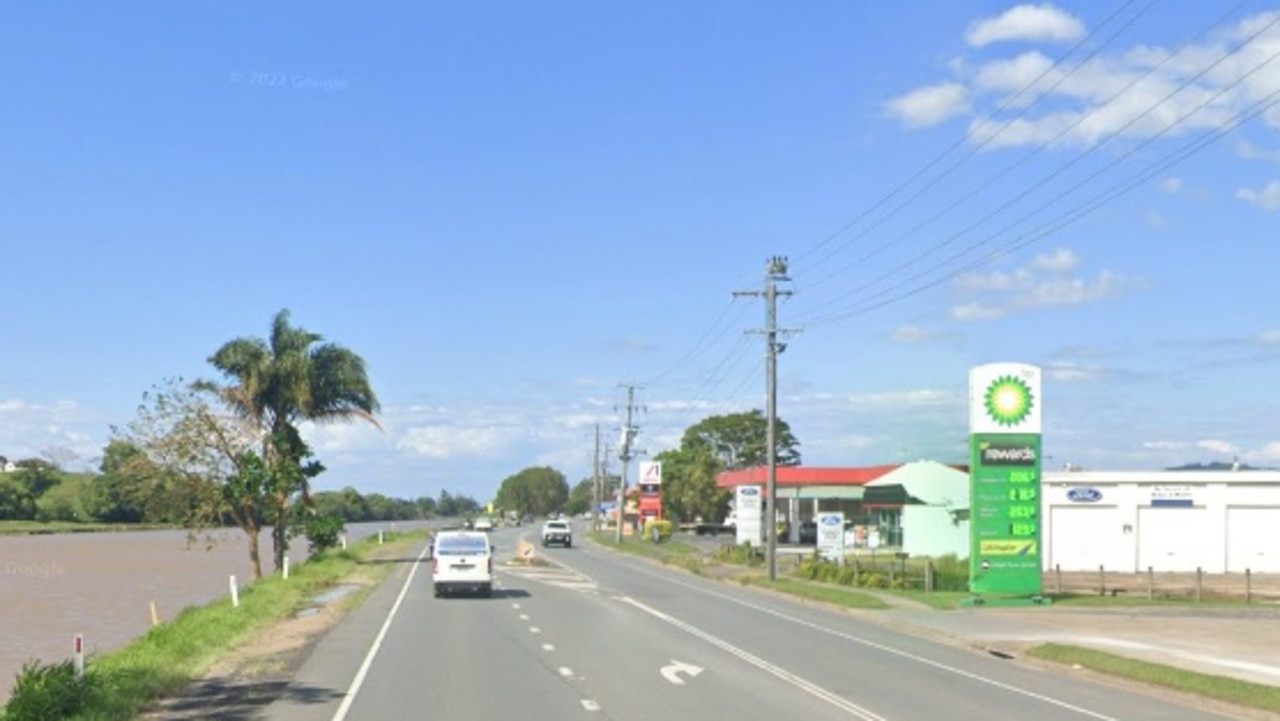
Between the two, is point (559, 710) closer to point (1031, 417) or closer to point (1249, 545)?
point (1031, 417)

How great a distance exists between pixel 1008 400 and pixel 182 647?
965 inches

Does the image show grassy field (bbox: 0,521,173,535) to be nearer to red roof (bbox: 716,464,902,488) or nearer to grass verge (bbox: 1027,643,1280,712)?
red roof (bbox: 716,464,902,488)

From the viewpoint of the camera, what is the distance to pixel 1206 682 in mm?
20875

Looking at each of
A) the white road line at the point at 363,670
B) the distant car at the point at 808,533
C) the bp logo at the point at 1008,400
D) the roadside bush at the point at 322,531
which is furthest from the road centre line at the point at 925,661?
the distant car at the point at 808,533

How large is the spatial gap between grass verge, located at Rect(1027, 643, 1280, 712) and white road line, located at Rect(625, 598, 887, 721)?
211 inches

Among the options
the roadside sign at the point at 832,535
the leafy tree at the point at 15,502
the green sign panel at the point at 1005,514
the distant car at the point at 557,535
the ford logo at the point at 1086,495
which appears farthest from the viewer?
the leafy tree at the point at 15,502

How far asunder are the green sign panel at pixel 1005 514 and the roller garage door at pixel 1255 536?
66.9 ft

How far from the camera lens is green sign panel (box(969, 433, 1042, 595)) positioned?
39.8 metres

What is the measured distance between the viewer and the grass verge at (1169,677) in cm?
1941

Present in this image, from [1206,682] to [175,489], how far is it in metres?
42.9

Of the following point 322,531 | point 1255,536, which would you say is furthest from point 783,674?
point 322,531

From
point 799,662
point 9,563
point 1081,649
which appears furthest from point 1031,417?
point 9,563

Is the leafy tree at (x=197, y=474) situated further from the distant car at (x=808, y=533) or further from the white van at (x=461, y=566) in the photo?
the distant car at (x=808, y=533)

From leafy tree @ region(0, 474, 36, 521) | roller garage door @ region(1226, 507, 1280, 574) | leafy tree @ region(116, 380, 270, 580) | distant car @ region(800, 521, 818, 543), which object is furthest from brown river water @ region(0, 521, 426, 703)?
roller garage door @ region(1226, 507, 1280, 574)
